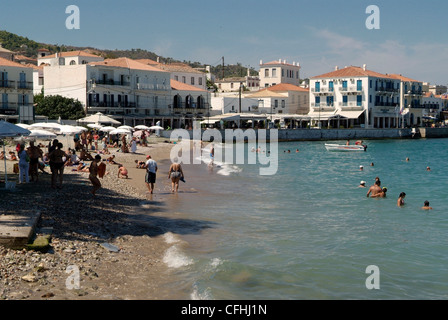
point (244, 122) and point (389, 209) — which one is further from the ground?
point (244, 122)

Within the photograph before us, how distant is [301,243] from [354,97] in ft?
246

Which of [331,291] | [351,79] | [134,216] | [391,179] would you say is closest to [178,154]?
[391,179]

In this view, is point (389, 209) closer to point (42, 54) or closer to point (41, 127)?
point (41, 127)

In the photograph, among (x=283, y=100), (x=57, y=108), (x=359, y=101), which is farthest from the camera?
(x=283, y=100)

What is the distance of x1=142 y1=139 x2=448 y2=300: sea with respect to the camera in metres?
10.3

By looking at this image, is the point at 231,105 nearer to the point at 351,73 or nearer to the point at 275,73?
the point at 351,73

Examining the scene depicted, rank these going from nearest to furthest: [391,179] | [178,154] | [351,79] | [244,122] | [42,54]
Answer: [391,179] → [178,154] → [244,122] → [351,79] → [42,54]

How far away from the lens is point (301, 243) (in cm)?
1377

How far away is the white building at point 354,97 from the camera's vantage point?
84.2 m

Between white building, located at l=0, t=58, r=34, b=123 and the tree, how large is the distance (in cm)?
326

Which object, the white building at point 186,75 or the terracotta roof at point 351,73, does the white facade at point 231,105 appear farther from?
the terracotta roof at point 351,73

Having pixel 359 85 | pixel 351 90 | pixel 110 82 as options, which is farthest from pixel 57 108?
pixel 359 85

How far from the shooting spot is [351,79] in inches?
3342
